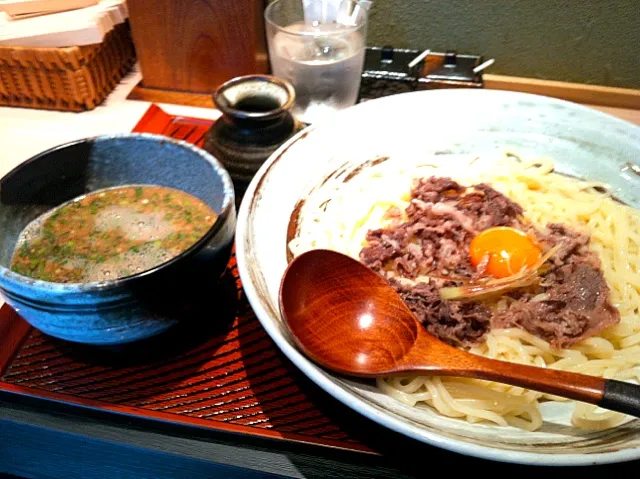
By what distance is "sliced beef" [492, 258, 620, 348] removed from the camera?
55.2 inches

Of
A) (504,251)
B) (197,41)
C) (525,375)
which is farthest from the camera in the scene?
(197,41)

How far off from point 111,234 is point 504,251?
1.16m

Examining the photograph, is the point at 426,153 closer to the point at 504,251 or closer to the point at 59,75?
the point at 504,251

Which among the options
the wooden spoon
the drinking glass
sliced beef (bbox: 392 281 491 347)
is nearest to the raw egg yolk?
sliced beef (bbox: 392 281 491 347)

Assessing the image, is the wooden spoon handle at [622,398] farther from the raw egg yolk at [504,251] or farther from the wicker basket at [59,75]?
the wicker basket at [59,75]

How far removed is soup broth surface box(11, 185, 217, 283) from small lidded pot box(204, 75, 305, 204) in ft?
0.99

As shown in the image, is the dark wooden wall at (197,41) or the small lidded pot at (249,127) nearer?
the small lidded pot at (249,127)

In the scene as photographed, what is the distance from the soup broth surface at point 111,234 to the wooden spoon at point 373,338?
35cm

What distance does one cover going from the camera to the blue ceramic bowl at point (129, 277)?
3.74 ft

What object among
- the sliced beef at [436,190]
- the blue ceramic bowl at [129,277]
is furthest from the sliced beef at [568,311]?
the blue ceramic bowl at [129,277]

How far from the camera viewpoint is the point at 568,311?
4.72 ft

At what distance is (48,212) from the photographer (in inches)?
62.1

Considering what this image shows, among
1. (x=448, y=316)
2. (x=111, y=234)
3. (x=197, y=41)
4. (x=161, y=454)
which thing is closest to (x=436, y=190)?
(x=448, y=316)

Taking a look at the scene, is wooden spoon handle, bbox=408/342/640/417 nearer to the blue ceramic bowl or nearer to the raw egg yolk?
the raw egg yolk
